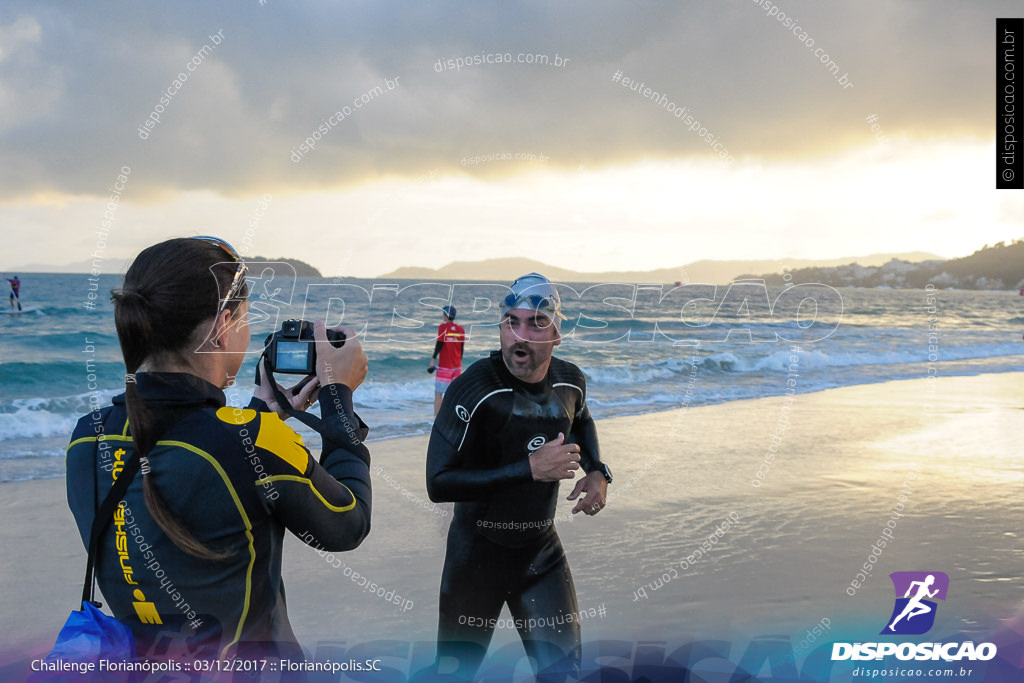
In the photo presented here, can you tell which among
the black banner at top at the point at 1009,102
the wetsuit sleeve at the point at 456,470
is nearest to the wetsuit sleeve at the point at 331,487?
the wetsuit sleeve at the point at 456,470

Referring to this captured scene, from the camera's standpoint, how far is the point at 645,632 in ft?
15.5

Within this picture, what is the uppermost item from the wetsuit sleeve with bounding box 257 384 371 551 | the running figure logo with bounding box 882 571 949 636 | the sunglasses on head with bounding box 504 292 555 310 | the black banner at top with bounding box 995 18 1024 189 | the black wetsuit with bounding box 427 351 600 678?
the black banner at top with bounding box 995 18 1024 189

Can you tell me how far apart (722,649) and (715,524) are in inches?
93.2

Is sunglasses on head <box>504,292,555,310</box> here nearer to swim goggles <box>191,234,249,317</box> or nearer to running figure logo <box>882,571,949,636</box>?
swim goggles <box>191,234,249,317</box>

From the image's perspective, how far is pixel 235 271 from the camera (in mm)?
1846

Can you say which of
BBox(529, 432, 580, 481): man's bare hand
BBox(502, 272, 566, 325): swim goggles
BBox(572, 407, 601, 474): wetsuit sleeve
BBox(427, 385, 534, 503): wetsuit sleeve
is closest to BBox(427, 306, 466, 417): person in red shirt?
BBox(572, 407, 601, 474): wetsuit sleeve

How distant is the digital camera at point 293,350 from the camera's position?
6.72 feet

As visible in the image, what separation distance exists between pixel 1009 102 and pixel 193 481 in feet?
27.8

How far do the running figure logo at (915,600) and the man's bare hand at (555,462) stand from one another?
2.88m

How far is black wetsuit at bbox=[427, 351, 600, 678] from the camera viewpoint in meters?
3.34

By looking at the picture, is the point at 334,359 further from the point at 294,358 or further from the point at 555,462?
the point at 555,462

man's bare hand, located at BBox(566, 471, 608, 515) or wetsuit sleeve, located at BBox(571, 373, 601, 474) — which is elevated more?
wetsuit sleeve, located at BBox(571, 373, 601, 474)

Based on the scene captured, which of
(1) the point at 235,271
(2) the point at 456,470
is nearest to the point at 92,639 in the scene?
(1) the point at 235,271

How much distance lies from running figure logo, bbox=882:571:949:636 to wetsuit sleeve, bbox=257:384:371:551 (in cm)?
416
